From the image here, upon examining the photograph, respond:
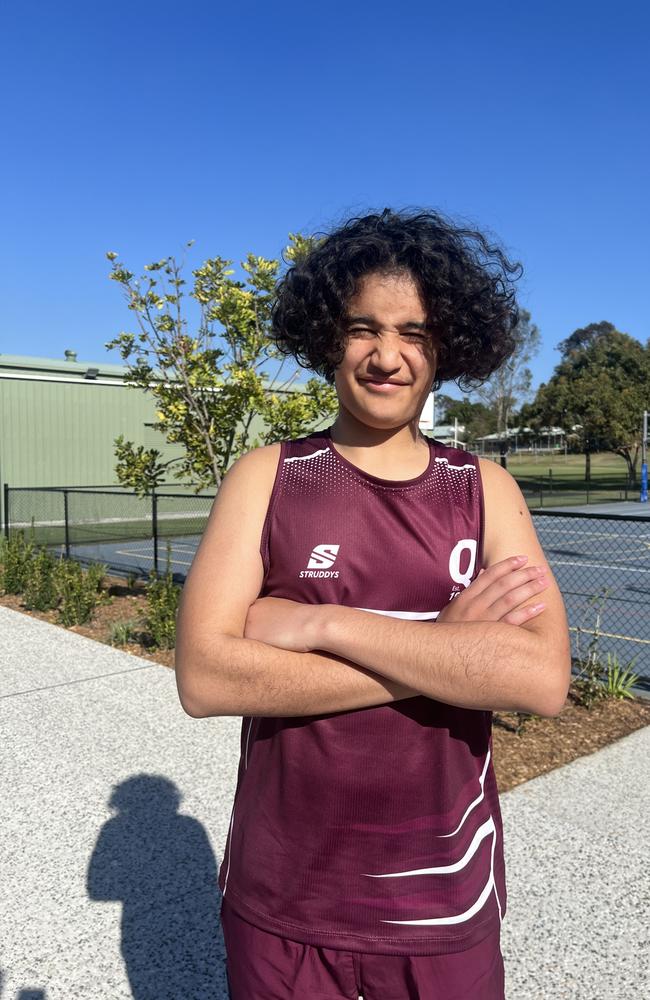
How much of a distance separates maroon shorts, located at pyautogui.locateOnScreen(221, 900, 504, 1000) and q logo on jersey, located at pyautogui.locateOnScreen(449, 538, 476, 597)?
675mm

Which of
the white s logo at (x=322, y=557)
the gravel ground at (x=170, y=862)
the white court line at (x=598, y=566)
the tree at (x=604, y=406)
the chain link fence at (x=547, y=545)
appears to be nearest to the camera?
the white s logo at (x=322, y=557)

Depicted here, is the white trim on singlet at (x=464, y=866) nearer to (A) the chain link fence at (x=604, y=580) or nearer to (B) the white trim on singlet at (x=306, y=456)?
(B) the white trim on singlet at (x=306, y=456)

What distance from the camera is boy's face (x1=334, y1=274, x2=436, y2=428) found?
5.19ft

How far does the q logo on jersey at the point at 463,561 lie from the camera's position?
60.9 inches

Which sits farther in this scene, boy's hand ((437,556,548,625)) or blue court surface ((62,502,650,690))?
blue court surface ((62,502,650,690))

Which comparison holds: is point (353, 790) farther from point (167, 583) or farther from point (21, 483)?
point (21, 483)

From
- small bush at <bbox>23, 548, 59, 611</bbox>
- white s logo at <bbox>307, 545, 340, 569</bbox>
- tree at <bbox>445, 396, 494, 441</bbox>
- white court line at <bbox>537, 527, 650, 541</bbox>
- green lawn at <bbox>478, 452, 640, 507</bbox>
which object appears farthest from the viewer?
tree at <bbox>445, 396, 494, 441</bbox>

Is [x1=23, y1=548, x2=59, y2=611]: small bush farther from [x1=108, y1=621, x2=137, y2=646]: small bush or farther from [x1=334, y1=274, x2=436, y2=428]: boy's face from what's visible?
[x1=334, y1=274, x2=436, y2=428]: boy's face

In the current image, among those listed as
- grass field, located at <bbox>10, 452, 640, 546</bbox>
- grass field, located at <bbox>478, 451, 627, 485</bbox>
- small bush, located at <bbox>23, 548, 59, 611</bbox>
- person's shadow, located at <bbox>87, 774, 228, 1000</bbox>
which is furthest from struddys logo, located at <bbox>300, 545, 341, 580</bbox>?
grass field, located at <bbox>478, 451, 627, 485</bbox>

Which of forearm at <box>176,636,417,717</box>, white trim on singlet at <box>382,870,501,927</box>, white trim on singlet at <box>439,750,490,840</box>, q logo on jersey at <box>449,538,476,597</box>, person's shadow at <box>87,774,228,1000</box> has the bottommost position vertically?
person's shadow at <box>87,774,228,1000</box>

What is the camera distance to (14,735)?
5223 mm

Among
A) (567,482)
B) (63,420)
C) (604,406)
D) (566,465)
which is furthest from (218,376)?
(566,465)

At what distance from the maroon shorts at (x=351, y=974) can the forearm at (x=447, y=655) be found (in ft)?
1.55

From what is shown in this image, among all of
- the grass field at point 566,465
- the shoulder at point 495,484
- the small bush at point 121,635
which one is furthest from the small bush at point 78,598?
the grass field at point 566,465
